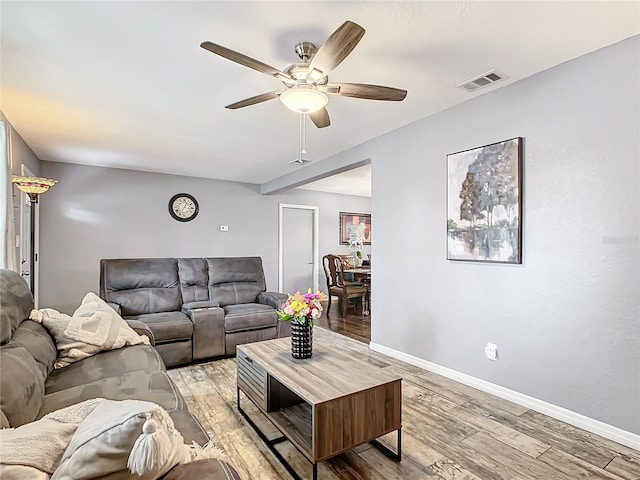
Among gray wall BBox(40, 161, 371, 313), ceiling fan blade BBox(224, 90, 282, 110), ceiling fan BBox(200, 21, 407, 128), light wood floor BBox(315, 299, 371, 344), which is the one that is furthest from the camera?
gray wall BBox(40, 161, 371, 313)

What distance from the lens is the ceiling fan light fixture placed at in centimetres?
198

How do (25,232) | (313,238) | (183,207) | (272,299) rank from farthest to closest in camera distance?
(313,238) → (183,207) → (272,299) → (25,232)

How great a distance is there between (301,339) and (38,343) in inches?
56.6

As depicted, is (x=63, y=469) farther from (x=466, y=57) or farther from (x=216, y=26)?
(x=466, y=57)

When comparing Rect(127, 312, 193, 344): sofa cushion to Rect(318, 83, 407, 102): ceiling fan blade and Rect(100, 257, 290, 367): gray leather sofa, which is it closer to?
Rect(100, 257, 290, 367): gray leather sofa

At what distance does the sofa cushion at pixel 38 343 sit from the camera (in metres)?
1.70

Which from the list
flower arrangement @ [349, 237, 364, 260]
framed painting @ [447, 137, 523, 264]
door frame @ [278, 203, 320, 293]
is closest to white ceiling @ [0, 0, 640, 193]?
framed painting @ [447, 137, 523, 264]

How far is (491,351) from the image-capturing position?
8.91 ft

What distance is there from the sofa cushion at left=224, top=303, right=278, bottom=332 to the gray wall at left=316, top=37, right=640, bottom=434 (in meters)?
1.66

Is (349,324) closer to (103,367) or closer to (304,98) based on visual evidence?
(103,367)

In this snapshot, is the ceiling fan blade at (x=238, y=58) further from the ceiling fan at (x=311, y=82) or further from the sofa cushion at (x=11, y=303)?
the sofa cushion at (x=11, y=303)

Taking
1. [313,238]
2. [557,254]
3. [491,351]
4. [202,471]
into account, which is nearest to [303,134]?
[557,254]

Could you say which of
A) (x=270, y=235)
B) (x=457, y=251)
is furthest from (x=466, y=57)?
(x=270, y=235)

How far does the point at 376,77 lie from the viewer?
245cm
